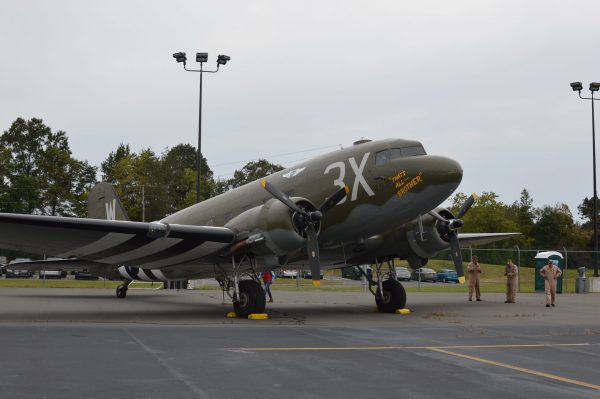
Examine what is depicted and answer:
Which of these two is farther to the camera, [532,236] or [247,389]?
[532,236]

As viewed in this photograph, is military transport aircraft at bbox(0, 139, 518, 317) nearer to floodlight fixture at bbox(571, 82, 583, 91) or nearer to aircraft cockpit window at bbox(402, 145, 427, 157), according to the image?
aircraft cockpit window at bbox(402, 145, 427, 157)

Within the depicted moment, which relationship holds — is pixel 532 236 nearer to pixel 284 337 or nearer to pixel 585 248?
pixel 585 248

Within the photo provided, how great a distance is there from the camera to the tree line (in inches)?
3137

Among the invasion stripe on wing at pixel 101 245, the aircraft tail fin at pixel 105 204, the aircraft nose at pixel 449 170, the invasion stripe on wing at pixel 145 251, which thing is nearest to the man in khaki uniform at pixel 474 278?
the aircraft nose at pixel 449 170

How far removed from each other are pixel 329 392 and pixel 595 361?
16.4 feet


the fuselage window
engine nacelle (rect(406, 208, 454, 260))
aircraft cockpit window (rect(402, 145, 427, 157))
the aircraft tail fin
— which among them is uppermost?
aircraft cockpit window (rect(402, 145, 427, 157))

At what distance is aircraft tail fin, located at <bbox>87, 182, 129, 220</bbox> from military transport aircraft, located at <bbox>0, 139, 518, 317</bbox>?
552cm

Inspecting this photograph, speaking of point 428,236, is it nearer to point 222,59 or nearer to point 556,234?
point 222,59

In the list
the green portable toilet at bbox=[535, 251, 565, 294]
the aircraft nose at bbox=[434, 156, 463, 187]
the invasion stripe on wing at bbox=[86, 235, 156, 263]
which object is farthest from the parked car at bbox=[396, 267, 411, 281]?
the aircraft nose at bbox=[434, 156, 463, 187]

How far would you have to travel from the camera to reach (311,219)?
16.2 metres

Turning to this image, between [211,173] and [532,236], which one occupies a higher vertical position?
[211,173]

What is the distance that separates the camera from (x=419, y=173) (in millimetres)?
16031

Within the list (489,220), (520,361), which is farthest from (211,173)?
(520,361)

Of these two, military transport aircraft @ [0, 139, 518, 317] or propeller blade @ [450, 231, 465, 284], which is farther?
propeller blade @ [450, 231, 465, 284]
